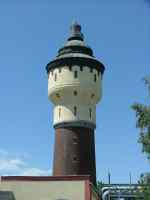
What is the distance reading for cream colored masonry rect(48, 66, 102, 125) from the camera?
1747 inches

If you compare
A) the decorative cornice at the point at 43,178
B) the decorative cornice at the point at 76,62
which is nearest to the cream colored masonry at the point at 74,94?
the decorative cornice at the point at 76,62

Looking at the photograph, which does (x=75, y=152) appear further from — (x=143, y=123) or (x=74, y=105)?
(x=143, y=123)

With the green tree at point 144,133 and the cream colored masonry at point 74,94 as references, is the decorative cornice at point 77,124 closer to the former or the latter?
the cream colored masonry at point 74,94

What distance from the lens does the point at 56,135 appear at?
44812 millimetres

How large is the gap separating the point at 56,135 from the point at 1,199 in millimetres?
13593

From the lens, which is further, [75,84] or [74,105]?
[75,84]

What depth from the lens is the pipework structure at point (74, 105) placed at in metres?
43.3

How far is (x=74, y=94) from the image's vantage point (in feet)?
146

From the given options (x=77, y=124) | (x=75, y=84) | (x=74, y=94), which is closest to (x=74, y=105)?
(x=74, y=94)

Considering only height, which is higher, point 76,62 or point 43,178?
point 76,62

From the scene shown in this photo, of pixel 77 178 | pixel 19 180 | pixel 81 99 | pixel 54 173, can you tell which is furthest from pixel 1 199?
pixel 81 99

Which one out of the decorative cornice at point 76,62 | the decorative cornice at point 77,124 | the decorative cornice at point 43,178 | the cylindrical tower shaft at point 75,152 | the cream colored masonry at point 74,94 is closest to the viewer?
the decorative cornice at point 43,178

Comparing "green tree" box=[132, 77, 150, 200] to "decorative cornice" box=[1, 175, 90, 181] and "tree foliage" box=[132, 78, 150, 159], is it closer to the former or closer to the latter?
"tree foliage" box=[132, 78, 150, 159]

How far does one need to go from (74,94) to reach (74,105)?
0.94m
